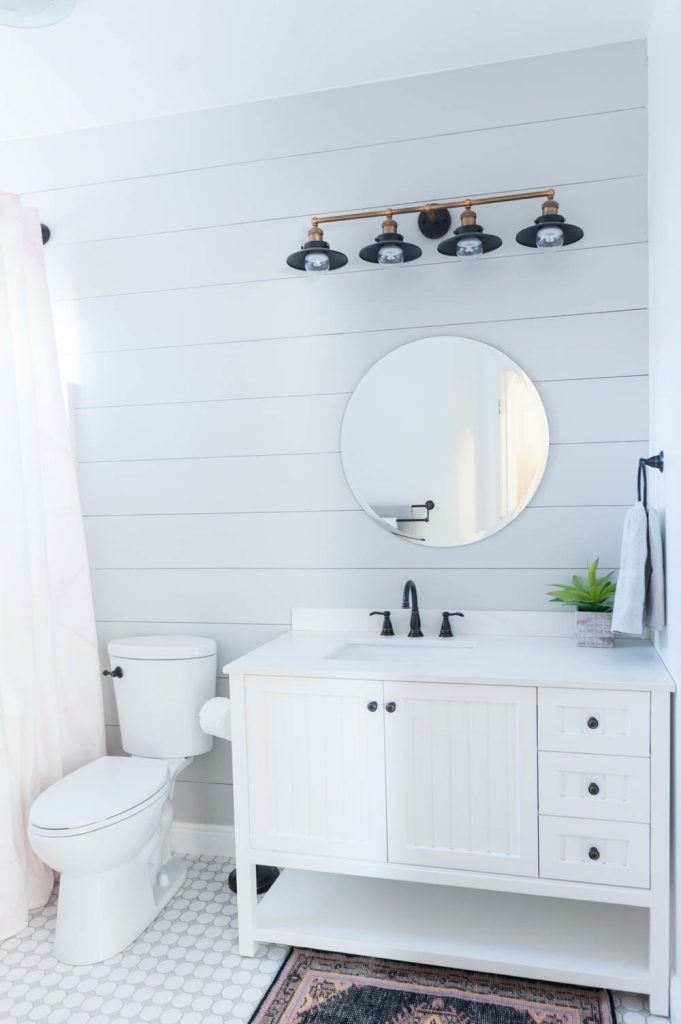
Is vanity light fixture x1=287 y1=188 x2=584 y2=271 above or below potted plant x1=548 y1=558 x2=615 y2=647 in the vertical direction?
above

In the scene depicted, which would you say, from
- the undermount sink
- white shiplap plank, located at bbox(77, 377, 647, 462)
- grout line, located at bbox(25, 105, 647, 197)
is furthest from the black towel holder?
grout line, located at bbox(25, 105, 647, 197)

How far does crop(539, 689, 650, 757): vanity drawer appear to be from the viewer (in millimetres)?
1804

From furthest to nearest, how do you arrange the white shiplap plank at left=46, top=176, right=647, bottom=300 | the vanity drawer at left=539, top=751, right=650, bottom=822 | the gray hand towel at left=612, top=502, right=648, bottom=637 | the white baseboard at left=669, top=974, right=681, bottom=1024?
1. the white shiplap plank at left=46, top=176, right=647, bottom=300
2. the gray hand towel at left=612, top=502, right=648, bottom=637
3. the vanity drawer at left=539, top=751, right=650, bottom=822
4. the white baseboard at left=669, top=974, right=681, bottom=1024

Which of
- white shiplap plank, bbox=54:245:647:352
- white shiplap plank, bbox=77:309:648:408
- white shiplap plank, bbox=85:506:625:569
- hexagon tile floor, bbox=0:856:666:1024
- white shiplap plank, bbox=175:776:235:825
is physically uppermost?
white shiplap plank, bbox=54:245:647:352

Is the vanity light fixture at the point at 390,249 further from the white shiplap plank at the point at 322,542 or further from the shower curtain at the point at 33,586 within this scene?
the shower curtain at the point at 33,586

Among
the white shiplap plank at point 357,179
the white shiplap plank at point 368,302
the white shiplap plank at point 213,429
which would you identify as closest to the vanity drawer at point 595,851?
the white shiplap plank at point 213,429

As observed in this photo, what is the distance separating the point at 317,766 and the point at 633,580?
3.07ft

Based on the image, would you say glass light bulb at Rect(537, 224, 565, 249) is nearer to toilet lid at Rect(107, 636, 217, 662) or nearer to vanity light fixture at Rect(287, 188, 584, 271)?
vanity light fixture at Rect(287, 188, 584, 271)

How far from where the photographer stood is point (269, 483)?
2578 millimetres

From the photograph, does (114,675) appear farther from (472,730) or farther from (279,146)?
(279,146)

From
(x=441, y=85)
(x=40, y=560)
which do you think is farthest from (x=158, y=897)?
(x=441, y=85)

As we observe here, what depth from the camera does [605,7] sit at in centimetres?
207

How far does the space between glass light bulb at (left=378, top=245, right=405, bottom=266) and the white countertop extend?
1.13m

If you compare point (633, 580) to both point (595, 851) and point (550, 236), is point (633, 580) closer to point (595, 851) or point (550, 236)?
point (595, 851)
